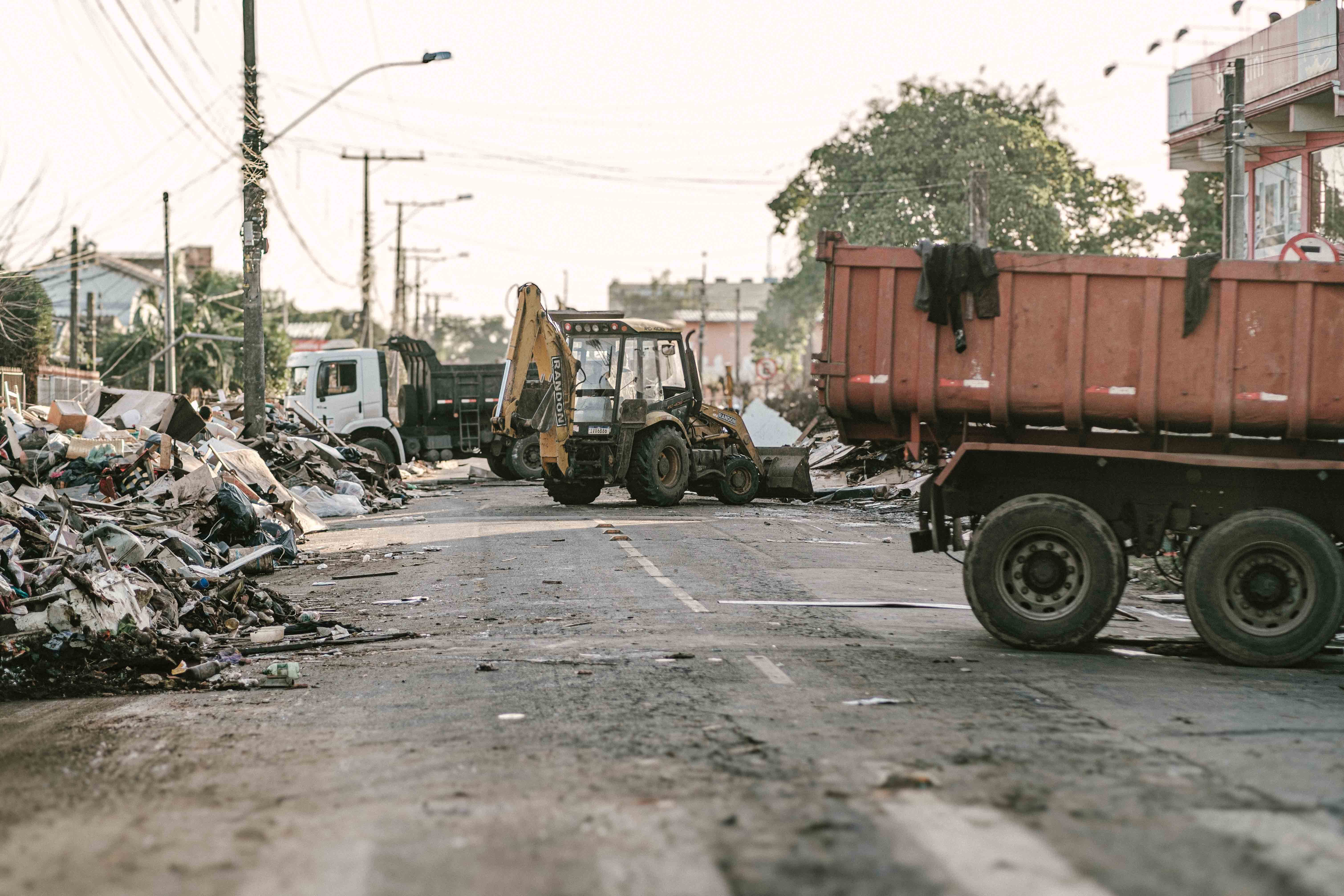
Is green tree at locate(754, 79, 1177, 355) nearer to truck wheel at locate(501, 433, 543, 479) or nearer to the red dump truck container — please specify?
truck wheel at locate(501, 433, 543, 479)

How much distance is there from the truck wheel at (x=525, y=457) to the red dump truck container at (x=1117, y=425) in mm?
20966

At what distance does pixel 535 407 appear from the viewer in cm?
2266

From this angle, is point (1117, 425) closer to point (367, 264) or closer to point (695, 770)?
point (695, 770)

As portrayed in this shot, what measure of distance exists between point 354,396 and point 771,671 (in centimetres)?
2419

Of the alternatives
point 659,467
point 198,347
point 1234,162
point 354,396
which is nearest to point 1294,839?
point 659,467

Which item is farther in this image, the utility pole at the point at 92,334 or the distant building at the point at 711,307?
the distant building at the point at 711,307

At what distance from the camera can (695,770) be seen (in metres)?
5.83

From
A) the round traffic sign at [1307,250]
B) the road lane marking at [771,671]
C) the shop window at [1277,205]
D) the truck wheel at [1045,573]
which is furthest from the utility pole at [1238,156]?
the road lane marking at [771,671]

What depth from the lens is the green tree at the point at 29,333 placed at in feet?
83.4

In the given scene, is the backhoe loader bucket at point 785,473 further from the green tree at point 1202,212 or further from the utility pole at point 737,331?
the utility pole at point 737,331

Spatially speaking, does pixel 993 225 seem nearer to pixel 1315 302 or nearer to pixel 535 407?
pixel 535 407

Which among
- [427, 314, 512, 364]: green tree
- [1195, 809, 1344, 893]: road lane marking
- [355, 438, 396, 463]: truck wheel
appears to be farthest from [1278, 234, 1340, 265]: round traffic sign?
[427, 314, 512, 364]: green tree

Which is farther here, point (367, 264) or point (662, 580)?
point (367, 264)

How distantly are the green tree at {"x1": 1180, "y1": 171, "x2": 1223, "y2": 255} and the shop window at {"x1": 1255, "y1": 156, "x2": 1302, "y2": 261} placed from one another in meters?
18.9
